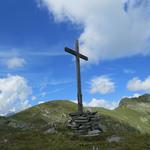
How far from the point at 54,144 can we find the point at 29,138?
591 centimetres

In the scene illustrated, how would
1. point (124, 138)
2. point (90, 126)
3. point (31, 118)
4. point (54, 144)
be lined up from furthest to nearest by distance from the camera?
point (31, 118), point (90, 126), point (124, 138), point (54, 144)

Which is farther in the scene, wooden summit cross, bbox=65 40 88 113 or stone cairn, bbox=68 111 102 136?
wooden summit cross, bbox=65 40 88 113

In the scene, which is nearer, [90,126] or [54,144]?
[54,144]

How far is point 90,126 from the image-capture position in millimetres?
41469

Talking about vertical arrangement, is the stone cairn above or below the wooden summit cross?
below

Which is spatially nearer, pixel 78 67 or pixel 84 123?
pixel 84 123

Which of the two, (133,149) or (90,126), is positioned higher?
(90,126)

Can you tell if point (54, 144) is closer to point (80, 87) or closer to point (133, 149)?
point (133, 149)

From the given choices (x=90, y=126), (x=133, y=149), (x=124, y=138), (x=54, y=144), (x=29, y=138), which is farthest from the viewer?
(x=90, y=126)

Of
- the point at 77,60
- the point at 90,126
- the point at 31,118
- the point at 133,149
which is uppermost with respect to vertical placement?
the point at 31,118

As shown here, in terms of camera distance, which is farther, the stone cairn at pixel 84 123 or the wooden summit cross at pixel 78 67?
the wooden summit cross at pixel 78 67

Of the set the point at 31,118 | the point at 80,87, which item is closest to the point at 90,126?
the point at 80,87

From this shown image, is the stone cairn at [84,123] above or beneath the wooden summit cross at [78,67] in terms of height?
beneath

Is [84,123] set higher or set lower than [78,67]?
lower
